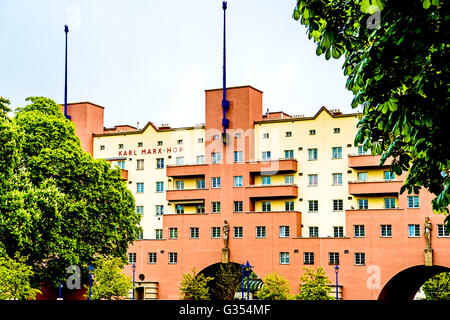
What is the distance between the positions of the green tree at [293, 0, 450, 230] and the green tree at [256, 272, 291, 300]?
66.6 meters

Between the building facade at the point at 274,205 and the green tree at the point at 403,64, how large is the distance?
67.2m

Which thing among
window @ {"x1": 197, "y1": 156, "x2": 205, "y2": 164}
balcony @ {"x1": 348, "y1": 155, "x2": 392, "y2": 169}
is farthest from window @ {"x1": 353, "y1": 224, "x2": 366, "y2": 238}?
window @ {"x1": 197, "y1": 156, "x2": 205, "y2": 164}

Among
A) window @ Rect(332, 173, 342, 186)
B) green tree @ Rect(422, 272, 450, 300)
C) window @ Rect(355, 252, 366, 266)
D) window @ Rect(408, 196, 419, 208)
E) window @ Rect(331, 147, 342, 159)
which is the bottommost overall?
green tree @ Rect(422, 272, 450, 300)

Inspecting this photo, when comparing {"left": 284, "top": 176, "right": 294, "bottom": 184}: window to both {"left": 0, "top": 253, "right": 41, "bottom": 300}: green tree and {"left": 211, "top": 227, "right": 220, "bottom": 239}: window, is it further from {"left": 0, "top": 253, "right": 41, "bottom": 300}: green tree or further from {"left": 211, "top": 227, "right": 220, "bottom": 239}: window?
{"left": 0, "top": 253, "right": 41, "bottom": 300}: green tree

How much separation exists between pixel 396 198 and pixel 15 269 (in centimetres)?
4733

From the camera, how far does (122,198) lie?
219 ft

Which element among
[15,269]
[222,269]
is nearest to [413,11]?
[15,269]

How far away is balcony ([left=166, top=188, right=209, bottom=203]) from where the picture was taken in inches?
3666

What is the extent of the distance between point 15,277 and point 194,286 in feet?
116

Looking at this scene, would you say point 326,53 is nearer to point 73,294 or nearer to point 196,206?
point 73,294

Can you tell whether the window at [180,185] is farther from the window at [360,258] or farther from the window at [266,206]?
the window at [360,258]

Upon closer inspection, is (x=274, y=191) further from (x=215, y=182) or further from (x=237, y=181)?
(x=215, y=182)

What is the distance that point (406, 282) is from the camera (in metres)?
88.0

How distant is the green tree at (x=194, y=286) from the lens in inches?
3386
